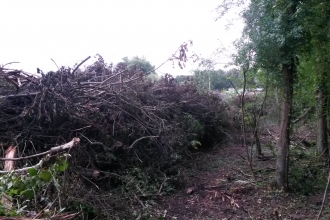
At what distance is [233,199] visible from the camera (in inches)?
225

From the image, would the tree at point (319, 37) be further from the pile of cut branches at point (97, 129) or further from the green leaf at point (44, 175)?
the green leaf at point (44, 175)

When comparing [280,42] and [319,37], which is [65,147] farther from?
[319,37]

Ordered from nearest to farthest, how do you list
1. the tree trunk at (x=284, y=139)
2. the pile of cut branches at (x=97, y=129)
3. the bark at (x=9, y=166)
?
1. the bark at (x=9, y=166)
2. the pile of cut branches at (x=97, y=129)
3. the tree trunk at (x=284, y=139)

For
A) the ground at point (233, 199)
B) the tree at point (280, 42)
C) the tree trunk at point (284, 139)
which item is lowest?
the ground at point (233, 199)

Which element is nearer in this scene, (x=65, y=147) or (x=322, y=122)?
(x=65, y=147)

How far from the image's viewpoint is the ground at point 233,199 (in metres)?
5.18

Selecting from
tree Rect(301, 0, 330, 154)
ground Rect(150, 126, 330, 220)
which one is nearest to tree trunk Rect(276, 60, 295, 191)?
ground Rect(150, 126, 330, 220)

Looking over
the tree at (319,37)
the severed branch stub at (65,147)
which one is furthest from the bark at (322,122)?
the severed branch stub at (65,147)

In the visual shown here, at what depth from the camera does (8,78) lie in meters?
5.42

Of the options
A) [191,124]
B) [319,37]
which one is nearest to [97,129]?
[191,124]

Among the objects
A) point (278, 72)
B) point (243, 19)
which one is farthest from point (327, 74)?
point (243, 19)

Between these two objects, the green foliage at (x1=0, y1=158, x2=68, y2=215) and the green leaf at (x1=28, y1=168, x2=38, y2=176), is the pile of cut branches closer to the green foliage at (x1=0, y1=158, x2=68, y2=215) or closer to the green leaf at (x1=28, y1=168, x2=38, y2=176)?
the green foliage at (x1=0, y1=158, x2=68, y2=215)

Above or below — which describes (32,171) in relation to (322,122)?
above

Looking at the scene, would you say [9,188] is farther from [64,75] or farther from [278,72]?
[278,72]
